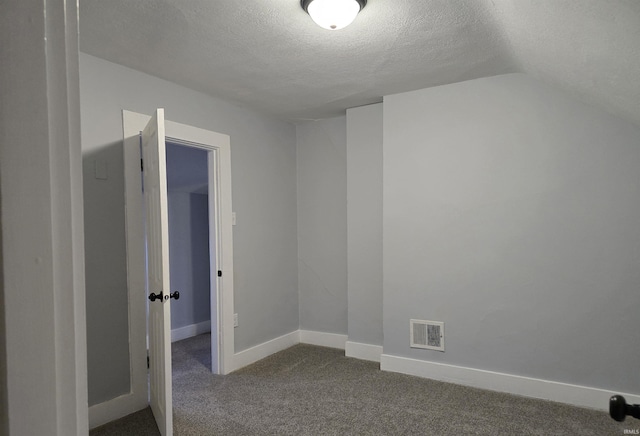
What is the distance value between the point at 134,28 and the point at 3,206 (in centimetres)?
216

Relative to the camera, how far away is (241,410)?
8.91 feet

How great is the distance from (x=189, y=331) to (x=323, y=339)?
1604 millimetres

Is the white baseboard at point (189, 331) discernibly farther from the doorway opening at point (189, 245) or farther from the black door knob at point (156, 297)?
the black door knob at point (156, 297)

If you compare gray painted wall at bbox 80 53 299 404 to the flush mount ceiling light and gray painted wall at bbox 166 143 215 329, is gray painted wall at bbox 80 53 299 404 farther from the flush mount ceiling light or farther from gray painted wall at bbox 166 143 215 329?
the flush mount ceiling light

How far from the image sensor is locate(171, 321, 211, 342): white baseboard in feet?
14.7

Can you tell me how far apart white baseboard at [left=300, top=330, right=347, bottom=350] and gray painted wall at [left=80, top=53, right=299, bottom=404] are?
0.20 meters

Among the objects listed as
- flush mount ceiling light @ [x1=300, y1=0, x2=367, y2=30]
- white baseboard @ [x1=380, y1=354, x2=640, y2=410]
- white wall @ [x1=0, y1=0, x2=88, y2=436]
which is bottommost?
white baseboard @ [x1=380, y1=354, x2=640, y2=410]

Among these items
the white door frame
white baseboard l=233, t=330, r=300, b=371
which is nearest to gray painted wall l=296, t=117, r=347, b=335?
white baseboard l=233, t=330, r=300, b=371

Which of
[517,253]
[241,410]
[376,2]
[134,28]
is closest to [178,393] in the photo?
[241,410]

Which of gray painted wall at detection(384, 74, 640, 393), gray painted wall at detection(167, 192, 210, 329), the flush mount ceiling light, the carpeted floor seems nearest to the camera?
the flush mount ceiling light

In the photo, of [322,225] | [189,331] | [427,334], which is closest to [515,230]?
[427,334]

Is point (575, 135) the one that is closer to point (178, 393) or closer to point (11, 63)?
point (11, 63)

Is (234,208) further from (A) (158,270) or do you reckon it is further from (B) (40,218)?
(B) (40,218)

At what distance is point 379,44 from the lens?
7.88ft
